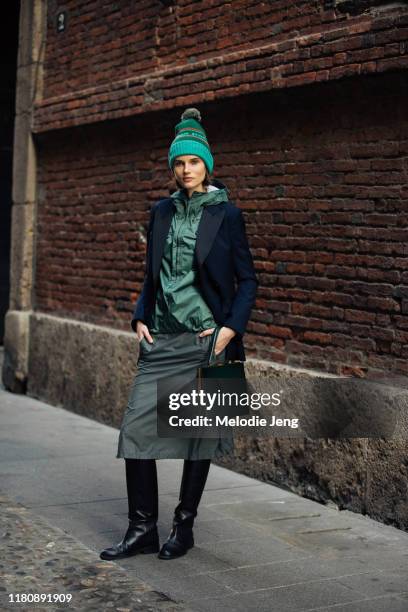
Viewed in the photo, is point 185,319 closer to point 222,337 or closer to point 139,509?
point 222,337

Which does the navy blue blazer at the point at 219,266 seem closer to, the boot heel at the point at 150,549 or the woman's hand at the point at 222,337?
Answer: the woman's hand at the point at 222,337

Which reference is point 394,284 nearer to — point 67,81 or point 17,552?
point 17,552

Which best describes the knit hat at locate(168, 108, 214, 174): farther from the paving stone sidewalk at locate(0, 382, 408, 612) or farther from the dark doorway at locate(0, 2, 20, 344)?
the dark doorway at locate(0, 2, 20, 344)

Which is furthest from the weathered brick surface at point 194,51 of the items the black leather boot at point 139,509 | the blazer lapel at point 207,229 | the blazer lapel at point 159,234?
the black leather boot at point 139,509

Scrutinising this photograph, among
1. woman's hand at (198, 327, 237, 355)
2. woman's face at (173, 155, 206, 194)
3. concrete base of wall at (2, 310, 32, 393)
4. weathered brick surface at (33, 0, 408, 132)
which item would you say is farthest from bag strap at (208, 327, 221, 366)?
concrete base of wall at (2, 310, 32, 393)

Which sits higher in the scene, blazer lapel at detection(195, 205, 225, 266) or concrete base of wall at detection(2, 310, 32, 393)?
blazer lapel at detection(195, 205, 225, 266)

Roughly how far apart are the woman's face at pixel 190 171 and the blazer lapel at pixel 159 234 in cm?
15

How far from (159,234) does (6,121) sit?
9803mm

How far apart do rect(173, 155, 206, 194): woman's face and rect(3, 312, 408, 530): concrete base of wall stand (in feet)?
5.45

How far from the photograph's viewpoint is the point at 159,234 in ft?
16.2

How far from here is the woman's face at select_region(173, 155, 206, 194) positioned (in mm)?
4855

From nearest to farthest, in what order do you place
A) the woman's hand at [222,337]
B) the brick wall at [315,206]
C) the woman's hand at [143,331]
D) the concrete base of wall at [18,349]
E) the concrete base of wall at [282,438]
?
1. the woman's hand at [222,337]
2. the woman's hand at [143,331]
3. the concrete base of wall at [282,438]
4. the brick wall at [315,206]
5. the concrete base of wall at [18,349]

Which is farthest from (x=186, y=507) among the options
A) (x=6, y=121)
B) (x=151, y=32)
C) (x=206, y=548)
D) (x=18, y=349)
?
(x=6, y=121)

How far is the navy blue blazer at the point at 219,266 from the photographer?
481 cm
